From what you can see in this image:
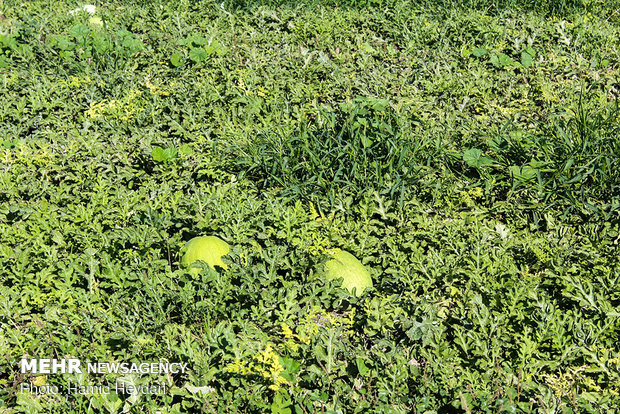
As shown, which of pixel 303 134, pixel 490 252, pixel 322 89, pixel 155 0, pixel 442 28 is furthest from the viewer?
pixel 155 0

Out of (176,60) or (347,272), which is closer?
(347,272)

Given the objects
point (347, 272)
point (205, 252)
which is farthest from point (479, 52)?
point (205, 252)

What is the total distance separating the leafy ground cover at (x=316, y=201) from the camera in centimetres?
368

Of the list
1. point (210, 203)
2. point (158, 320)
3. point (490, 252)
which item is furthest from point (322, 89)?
point (158, 320)

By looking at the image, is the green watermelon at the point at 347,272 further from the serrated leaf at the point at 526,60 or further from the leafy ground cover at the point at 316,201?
the serrated leaf at the point at 526,60

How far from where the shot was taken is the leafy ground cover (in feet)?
12.1

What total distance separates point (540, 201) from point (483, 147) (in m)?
0.79

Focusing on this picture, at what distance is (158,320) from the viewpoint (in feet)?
12.9

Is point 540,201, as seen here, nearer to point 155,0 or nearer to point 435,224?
point 435,224

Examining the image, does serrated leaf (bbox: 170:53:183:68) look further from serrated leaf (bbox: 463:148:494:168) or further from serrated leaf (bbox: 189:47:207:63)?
serrated leaf (bbox: 463:148:494:168)

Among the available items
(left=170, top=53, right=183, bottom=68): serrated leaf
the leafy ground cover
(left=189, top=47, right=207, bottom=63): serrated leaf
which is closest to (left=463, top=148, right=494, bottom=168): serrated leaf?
the leafy ground cover

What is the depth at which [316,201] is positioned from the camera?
5.13 meters

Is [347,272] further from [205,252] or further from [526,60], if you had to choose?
[526,60]

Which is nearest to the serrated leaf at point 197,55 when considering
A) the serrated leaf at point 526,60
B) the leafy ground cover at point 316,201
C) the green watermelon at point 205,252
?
the leafy ground cover at point 316,201
